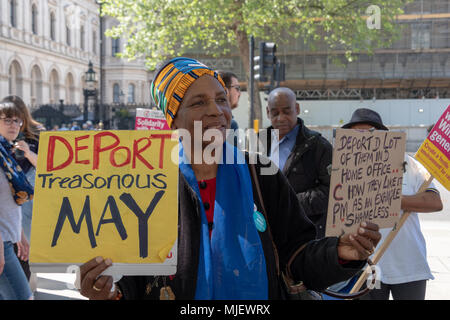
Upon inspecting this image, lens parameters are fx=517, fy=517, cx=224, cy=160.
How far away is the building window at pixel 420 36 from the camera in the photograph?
117 ft

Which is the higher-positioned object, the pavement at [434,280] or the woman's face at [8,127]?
the woman's face at [8,127]

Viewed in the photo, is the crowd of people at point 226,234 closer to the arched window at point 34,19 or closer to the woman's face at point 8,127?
the woman's face at point 8,127

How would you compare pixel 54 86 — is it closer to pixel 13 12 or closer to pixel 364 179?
pixel 13 12

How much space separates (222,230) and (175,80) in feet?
2.02

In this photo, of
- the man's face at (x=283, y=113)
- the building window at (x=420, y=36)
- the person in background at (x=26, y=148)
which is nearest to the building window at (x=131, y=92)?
the building window at (x=420, y=36)

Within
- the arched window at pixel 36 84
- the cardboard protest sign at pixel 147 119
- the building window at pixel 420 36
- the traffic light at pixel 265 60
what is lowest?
the cardboard protest sign at pixel 147 119

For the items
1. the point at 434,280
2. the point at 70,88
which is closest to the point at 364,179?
the point at 434,280

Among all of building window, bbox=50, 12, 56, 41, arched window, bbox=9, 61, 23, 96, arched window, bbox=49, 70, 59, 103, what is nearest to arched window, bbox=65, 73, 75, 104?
arched window, bbox=49, 70, 59, 103

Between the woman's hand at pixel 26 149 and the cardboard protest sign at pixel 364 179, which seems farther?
the woman's hand at pixel 26 149

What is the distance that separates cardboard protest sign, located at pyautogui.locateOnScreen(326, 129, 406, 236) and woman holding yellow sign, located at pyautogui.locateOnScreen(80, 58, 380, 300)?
175 mm

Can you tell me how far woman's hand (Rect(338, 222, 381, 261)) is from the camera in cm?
180

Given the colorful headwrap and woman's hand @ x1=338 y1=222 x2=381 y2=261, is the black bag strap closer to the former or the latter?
woman's hand @ x1=338 y1=222 x2=381 y2=261

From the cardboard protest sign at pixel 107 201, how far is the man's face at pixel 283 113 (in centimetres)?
234
